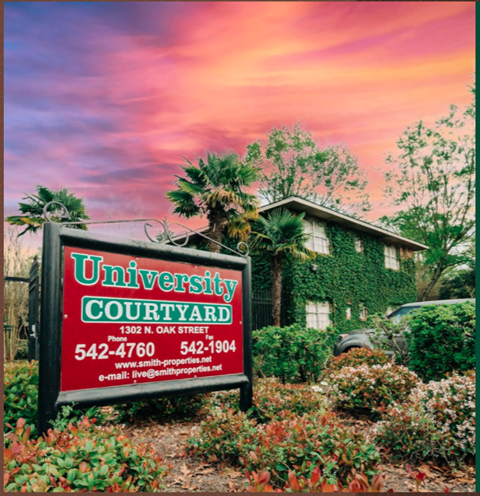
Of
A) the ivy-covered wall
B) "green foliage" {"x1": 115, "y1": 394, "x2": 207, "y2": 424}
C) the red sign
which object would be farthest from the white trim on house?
the red sign

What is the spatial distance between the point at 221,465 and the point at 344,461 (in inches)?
48.7

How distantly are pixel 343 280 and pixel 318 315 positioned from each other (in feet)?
8.83

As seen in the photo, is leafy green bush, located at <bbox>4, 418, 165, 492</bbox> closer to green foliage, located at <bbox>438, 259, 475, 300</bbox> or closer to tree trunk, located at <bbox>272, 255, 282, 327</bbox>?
tree trunk, located at <bbox>272, 255, 282, 327</bbox>

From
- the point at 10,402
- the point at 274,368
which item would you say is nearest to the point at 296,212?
the point at 274,368

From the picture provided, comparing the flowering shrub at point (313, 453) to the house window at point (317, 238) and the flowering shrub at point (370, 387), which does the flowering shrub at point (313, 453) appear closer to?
the flowering shrub at point (370, 387)

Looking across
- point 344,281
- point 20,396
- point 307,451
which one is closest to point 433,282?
point 344,281

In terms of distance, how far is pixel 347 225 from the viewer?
2083cm

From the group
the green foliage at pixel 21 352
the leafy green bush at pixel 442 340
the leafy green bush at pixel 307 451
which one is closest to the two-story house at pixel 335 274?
the green foliage at pixel 21 352

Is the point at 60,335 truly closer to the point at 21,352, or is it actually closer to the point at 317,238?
the point at 21,352

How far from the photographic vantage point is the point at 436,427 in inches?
175

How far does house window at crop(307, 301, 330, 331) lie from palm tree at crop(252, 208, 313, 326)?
2.21 m

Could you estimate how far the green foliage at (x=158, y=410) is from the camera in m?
5.70

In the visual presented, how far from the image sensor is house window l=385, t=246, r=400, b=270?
2462cm

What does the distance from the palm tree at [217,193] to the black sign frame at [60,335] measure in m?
8.80
